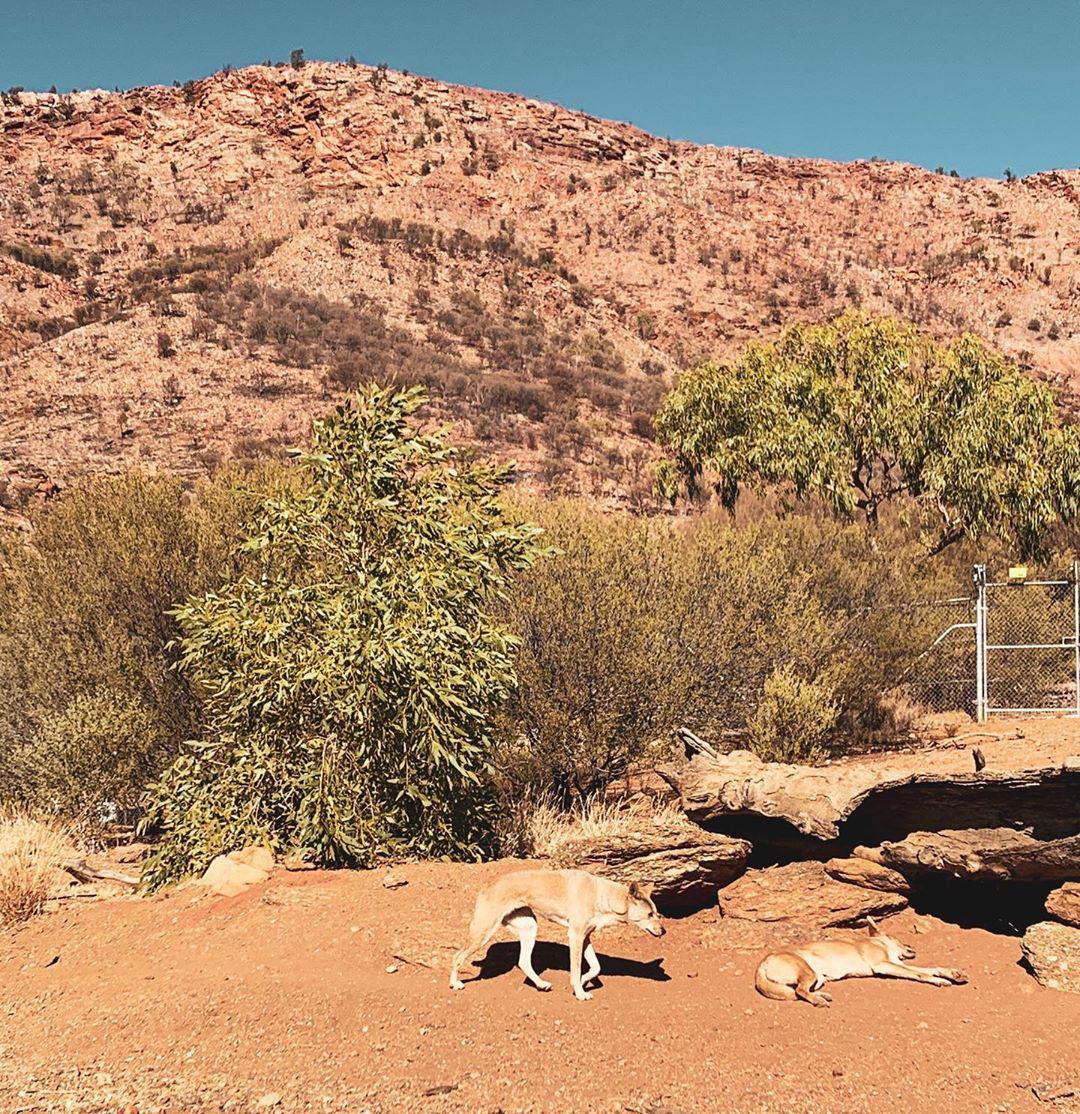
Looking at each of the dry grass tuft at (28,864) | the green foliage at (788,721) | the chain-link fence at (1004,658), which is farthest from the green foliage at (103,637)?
the chain-link fence at (1004,658)

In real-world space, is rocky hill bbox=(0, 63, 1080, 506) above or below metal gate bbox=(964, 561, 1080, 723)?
above

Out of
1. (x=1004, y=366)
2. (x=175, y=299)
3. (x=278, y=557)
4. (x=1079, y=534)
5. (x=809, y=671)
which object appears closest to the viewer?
(x=278, y=557)

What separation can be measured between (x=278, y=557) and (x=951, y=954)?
21.3ft

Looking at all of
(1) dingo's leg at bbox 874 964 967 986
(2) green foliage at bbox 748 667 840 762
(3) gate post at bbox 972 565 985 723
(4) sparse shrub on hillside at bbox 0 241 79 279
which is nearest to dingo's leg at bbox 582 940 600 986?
(1) dingo's leg at bbox 874 964 967 986

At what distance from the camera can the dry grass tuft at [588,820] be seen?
8.07m

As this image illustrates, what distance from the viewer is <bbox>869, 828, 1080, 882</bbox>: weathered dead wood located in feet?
22.0

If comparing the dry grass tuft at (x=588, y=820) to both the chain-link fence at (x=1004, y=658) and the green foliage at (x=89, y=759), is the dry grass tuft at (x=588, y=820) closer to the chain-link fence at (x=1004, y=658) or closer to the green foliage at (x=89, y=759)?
the green foliage at (x=89, y=759)

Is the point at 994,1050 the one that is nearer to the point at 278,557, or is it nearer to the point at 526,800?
the point at 526,800

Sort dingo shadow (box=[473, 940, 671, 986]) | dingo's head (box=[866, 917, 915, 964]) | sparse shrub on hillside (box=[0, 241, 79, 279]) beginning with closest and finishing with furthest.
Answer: dingo shadow (box=[473, 940, 671, 986]), dingo's head (box=[866, 917, 915, 964]), sparse shrub on hillside (box=[0, 241, 79, 279])

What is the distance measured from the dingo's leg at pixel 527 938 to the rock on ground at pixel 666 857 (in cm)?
126

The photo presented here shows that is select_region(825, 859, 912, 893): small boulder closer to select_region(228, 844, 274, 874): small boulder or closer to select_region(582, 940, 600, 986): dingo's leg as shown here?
select_region(582, 940, 600, 986): dingo's leg

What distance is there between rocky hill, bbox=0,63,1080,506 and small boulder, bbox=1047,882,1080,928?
22189 millimetres


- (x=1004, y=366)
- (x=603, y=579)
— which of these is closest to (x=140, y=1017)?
(x=603, y=579)

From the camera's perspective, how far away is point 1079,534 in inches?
848
